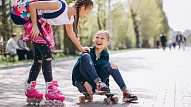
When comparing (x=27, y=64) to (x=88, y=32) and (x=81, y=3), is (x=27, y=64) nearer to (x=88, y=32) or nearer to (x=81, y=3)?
(x=81, y=3)

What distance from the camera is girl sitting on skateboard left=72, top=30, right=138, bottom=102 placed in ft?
15.7

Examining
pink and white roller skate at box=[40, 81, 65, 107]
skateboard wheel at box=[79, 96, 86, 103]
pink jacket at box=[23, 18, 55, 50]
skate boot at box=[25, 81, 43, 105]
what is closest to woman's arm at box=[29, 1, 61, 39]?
pink jacket at box=[23, 18, 55, 50]

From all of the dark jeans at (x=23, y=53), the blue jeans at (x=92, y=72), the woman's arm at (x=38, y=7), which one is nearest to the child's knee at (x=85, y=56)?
the blue jeans at (x=92, y=72)

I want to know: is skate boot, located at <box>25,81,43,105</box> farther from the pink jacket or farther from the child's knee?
the child's knee

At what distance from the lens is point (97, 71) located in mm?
5148

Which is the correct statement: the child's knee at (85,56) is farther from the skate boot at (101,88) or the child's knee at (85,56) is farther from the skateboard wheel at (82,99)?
the skateboard wheel at (82,99)

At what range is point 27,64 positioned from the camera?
48.7 ft

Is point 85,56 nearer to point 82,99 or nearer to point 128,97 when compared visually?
point 82,99

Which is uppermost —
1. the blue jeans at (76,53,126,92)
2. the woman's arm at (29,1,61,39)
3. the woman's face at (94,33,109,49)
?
the woman's arm at (29,1,61,39)

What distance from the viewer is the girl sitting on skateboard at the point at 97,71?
15.7ft

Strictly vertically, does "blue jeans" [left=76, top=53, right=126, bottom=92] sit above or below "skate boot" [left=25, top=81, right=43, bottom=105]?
above

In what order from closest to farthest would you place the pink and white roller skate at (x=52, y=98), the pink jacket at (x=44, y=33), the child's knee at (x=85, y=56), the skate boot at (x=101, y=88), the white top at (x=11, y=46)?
the pink and white roller skate at (x=52, y=98)
the pink jacket at (x=44, y=33)
the skate boot at (x=101, y=88)
the child's knee at (x=85, y=56)
the white top at (x=11, y=46)

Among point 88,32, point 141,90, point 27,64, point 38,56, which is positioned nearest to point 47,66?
point 38,56

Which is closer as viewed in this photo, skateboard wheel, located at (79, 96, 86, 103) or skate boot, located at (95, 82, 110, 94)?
skate boot, located at (95, 82, 110, 94)
